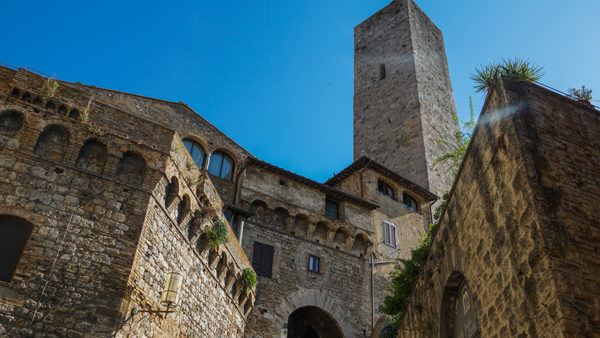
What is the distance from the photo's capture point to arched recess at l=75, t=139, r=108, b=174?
11.3 meters

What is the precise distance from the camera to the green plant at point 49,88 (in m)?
11.5

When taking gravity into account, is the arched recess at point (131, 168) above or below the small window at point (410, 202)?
below

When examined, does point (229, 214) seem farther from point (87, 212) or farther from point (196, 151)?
point (87, 212)

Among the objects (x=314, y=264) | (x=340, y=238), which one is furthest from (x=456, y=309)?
(x=340, y=238)

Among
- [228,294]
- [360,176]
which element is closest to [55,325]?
[228,294]

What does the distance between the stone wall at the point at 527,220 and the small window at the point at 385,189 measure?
16.8 metres

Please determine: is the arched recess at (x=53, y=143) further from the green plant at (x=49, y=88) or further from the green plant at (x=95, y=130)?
the green plant at (x=49, y=88)

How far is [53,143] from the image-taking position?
11.2 meters

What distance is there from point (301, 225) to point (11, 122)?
12490 mm

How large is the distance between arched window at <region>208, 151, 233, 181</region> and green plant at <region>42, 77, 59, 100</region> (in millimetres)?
11011

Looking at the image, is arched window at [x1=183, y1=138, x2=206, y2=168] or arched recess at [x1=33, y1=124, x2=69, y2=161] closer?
arched recess at [x1=33, y1=124, x2=69, y2=161]

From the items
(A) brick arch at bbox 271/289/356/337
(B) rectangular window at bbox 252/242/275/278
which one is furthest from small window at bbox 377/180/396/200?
(B) rectangular window at bbox 252/242/275/278

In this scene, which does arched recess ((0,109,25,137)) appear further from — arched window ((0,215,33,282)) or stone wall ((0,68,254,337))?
arched window ((0,215,33,282))

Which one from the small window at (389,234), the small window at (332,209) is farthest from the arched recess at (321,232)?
the small window at (389,234)
